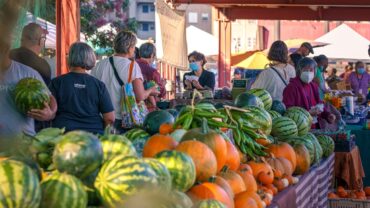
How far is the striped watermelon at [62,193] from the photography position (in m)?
2.22

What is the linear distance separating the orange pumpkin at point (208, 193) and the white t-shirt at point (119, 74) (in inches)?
128

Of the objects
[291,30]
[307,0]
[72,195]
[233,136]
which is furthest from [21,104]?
[291,30]

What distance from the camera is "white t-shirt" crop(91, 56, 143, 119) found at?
6.30 meters

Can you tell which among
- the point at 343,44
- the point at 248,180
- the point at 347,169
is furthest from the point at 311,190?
the point at 343,44

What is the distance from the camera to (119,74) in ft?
20.7

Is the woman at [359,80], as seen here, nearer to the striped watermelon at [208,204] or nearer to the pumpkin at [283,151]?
the pumpkin at [283,151]

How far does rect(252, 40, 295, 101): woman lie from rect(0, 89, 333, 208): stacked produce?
2377mm

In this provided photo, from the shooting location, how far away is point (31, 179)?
2172mm

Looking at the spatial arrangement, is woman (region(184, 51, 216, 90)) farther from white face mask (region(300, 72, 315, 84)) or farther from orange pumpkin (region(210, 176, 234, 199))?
orange pumpkin (region(210, 176, 234, 199))

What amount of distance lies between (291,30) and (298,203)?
49303mm

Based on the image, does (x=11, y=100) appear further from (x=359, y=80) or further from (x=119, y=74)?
(x=359, y=80)

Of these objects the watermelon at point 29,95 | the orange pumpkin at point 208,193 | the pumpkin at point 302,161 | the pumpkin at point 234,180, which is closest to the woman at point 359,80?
the pumpkin at point 302,161

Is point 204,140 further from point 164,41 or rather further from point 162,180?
point 164,41

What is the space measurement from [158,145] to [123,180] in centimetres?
101
